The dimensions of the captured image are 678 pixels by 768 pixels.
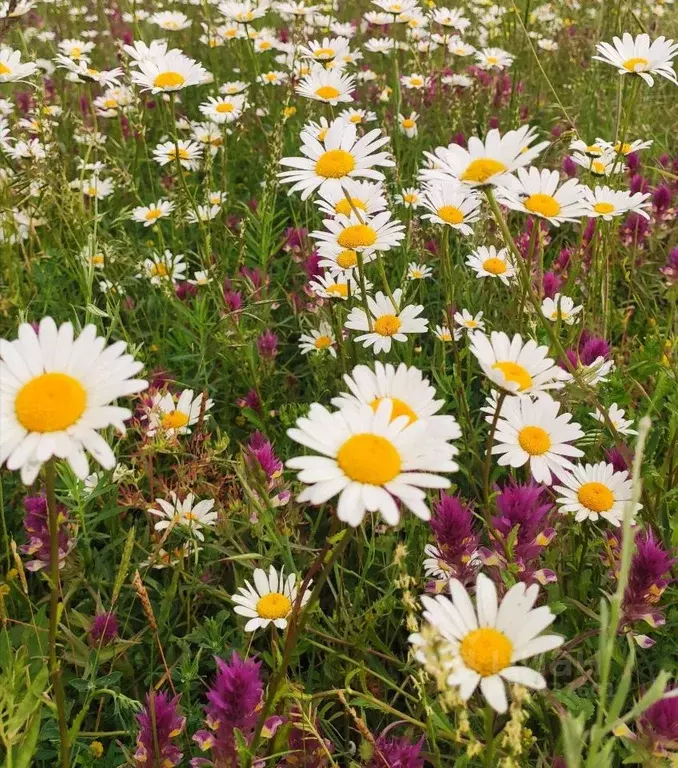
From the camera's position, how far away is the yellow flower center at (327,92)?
8.02 ft

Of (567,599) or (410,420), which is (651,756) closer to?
(567,599)

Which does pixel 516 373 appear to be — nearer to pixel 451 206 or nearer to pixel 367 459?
pixel 367 459

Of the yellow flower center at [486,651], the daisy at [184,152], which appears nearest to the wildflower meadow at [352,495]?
the yellow flower center at [486,651]

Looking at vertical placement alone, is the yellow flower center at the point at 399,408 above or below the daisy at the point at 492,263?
below

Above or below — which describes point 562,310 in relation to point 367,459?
above

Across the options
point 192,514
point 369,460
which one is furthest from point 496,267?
point 369,460

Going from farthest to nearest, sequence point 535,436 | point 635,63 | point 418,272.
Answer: point 418,272, point 635,63, point 535,436

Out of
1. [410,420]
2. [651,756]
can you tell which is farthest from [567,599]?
[410,420]

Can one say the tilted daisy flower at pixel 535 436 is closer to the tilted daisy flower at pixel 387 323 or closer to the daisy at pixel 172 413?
the tilted daisy flower at pixel 387 323

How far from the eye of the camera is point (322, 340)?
2357 millimetres

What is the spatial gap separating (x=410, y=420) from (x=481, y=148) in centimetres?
70

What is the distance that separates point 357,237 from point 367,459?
3.06 ft

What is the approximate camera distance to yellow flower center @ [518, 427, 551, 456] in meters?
1.53

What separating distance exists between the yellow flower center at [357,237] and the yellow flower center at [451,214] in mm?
281
